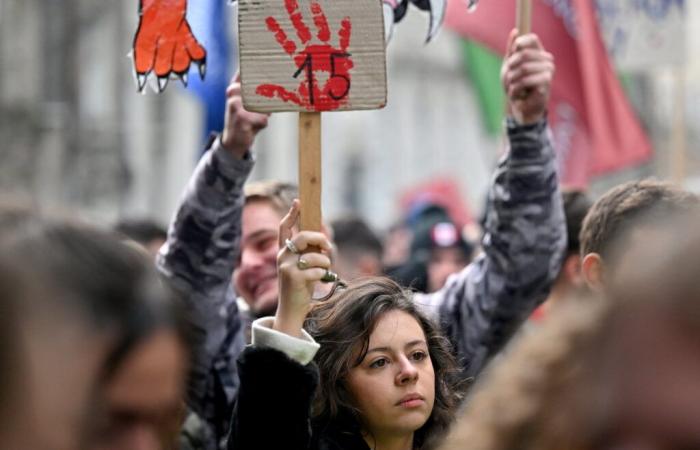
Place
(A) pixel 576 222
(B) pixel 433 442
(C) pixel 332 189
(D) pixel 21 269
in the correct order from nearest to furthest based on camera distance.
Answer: (D) pixel 21 269, (B) pixel 433 442, (A) pixel 576 222, (C) pixel 332 189

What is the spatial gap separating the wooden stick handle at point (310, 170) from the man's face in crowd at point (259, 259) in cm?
114

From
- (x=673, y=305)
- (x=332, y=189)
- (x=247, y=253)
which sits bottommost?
(x=332, y=189)

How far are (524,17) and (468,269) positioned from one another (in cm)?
76

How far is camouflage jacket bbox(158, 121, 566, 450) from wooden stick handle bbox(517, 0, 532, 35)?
29cm

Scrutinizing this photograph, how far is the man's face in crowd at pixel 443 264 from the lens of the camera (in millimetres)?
7773

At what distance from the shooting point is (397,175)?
5569 cm

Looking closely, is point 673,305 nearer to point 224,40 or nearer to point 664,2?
point 224,40

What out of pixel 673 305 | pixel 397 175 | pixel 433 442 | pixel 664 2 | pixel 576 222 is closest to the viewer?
pixel 673 305

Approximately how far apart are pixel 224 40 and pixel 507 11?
7.10 ft

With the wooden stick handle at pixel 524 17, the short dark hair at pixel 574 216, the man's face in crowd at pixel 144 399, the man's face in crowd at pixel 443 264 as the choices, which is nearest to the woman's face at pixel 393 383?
the wooden stick handle at pixel 524 17

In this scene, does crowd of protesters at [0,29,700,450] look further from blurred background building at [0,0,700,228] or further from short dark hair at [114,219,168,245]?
blurred background building at [0,0,700,228]

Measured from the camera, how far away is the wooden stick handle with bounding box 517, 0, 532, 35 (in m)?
4.44

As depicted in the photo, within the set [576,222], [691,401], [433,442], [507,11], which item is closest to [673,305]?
[691,401]

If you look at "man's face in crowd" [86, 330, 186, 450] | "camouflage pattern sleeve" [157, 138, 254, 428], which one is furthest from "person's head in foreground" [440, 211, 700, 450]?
"camouflage pattern sleeve" [157, 138, 254, 428]
